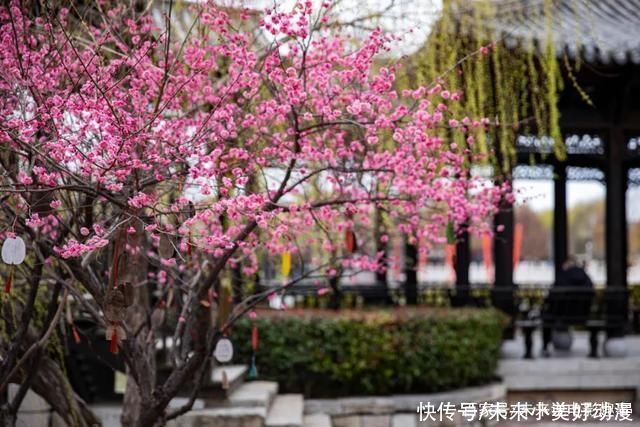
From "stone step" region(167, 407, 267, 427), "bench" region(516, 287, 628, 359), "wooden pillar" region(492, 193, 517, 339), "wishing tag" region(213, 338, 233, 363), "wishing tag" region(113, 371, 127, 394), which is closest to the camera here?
"wishing tag" region(213, 338, 233, 363)

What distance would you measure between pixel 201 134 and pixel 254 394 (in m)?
4.53

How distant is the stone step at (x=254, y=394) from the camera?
28.5 ft

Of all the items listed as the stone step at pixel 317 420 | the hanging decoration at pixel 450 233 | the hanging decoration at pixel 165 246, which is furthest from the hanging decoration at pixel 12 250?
the stone step at pixel 317 420

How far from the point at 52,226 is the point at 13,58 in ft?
5.97

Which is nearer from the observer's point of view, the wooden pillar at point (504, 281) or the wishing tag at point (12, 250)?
the wishing tag at point (12, 250)

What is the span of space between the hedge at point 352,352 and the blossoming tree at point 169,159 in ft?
8.47

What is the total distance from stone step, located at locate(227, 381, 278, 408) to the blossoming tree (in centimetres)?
135

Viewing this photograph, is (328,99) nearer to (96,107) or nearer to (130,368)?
(96,107)

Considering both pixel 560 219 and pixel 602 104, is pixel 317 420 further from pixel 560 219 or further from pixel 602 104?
pixel 560 219

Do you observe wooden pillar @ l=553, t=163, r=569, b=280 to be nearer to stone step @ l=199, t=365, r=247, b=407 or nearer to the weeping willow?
the weeping willow

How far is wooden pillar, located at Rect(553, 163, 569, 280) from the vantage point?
16672 millimetres

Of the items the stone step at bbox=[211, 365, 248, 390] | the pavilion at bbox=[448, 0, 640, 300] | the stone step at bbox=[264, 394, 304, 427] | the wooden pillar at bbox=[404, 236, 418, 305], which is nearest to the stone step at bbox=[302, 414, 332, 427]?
the stone step at bbox=[264, 394, 304, 427]

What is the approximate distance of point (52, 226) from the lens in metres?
7.03

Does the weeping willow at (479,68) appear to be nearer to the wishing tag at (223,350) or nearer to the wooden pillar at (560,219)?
the wishing tag at (223,350)
